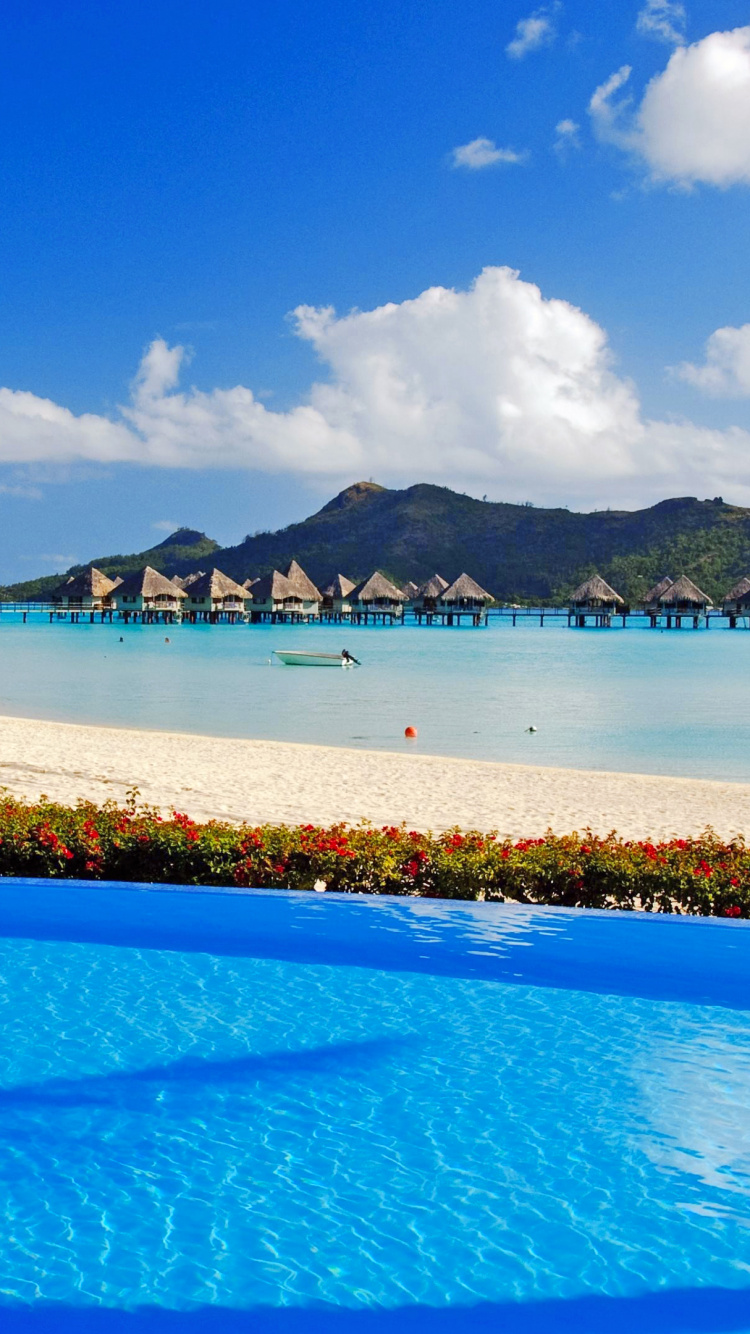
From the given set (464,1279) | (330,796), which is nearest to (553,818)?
(330,796)

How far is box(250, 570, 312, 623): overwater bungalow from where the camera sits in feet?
272

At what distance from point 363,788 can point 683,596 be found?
7019 cm

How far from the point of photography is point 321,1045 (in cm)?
529

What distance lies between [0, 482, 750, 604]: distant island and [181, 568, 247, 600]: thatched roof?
127ft

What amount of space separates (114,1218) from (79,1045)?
4.73 ft

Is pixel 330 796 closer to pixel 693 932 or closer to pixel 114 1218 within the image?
A: pixel 693 932

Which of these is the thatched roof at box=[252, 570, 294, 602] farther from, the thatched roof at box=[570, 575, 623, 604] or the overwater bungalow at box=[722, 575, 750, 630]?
the overwater bungalow at box=[722, 575, 750, 630]

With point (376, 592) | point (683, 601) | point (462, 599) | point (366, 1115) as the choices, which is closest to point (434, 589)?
point (462, 599)

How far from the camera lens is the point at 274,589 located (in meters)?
83.0

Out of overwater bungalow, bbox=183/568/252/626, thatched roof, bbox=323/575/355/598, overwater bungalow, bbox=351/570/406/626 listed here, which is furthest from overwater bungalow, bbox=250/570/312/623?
thatched roof, bbox=323/575/355/598

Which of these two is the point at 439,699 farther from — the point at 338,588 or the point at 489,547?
the point at 489,547

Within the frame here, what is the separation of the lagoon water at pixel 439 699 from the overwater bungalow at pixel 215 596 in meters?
30.4

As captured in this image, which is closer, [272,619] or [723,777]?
[723,777]

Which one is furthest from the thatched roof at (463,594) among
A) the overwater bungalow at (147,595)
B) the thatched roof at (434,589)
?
the overwater bungalow at (147,595)
